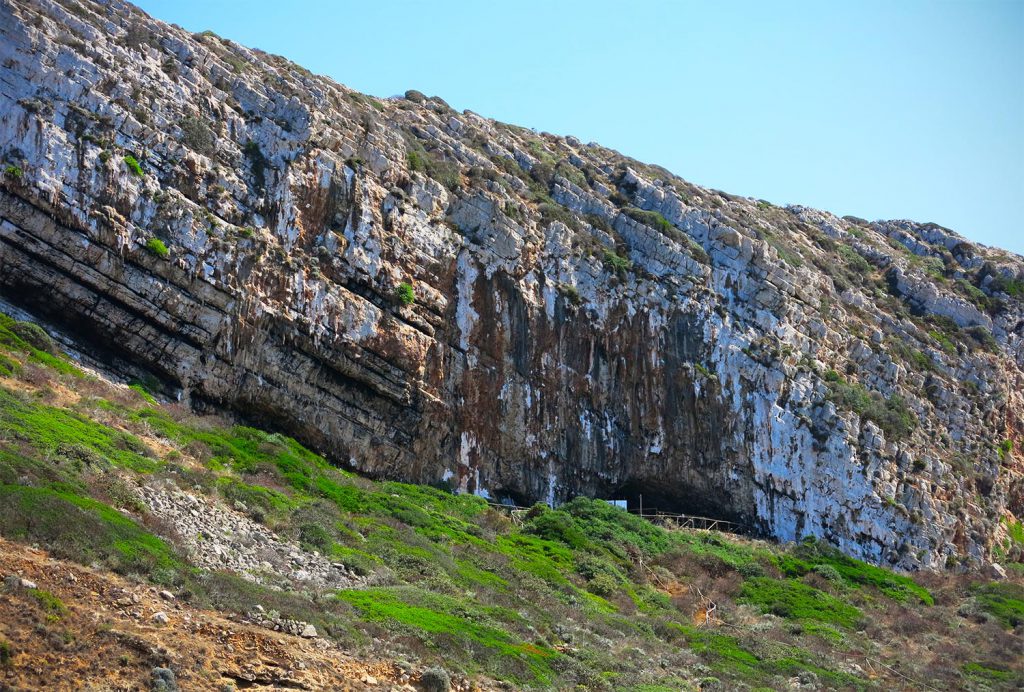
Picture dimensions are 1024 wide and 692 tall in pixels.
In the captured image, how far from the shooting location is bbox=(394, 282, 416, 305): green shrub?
132 ft

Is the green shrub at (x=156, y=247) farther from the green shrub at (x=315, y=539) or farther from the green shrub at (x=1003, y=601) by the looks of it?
the green shrub at (x=1003, y=601)

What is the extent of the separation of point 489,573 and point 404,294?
14.3 m

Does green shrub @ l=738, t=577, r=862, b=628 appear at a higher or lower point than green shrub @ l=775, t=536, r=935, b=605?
lower

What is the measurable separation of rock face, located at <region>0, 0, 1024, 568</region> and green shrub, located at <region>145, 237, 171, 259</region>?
0.07 m

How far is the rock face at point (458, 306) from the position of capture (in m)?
34.6

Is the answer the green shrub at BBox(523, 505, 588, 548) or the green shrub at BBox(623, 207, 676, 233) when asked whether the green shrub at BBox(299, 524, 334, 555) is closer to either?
the green shrub at BBox(523, 505, 588, 548)

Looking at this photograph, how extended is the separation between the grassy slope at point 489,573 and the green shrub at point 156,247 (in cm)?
506

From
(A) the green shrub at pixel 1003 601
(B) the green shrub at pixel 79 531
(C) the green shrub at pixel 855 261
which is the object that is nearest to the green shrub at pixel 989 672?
(A) the green shrub at pixel 1003 601

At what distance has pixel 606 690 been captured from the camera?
22031mm

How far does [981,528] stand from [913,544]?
6773 millimetres

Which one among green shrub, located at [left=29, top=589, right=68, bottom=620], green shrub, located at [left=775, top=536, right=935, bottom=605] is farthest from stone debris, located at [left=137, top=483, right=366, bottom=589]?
green shrub, located at [left=775, top=536, right=935, bottom=605]

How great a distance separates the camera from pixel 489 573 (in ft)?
100.0

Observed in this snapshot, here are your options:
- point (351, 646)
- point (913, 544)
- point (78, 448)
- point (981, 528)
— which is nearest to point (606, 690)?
point (351, 646)

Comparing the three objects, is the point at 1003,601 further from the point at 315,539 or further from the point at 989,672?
the point at 315,539
